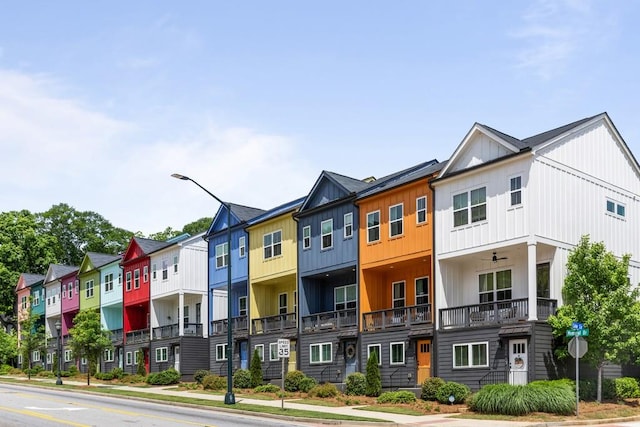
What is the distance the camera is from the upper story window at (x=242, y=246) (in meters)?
52.6

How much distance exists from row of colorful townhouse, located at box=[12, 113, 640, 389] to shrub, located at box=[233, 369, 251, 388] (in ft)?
8.78

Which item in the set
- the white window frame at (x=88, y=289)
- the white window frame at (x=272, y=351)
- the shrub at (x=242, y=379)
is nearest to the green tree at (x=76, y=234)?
the white window frame at (x=88, y=289)

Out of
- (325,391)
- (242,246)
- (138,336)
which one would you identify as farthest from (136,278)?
(325,391)

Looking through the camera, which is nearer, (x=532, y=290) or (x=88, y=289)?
(x=532, y=290)

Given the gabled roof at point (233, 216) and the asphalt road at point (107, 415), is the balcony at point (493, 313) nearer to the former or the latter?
the asphalt road at point (107, 415)

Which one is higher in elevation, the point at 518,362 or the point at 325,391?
the point at 518,362

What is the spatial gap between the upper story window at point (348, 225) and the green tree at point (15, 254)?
6201cm

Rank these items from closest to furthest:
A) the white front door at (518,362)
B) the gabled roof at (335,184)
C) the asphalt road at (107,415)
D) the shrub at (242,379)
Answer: the asphalt road at (107,415), the white front door at (518,362), the gabled roof at (335,184), the shrub at (242,379)

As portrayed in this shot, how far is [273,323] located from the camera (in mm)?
49688

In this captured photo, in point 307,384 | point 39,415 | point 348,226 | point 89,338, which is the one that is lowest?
point 307,384

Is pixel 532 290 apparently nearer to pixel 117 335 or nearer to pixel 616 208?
pixel 616 208

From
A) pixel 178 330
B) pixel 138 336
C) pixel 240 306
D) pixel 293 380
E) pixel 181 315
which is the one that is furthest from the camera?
pixel 138 336

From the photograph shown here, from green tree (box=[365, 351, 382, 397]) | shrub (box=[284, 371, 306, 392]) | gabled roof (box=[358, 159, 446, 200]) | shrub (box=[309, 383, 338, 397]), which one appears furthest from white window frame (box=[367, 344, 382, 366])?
gabled roof (box=[358, 159, 446, 200])

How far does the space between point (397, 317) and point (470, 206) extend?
7233mm
